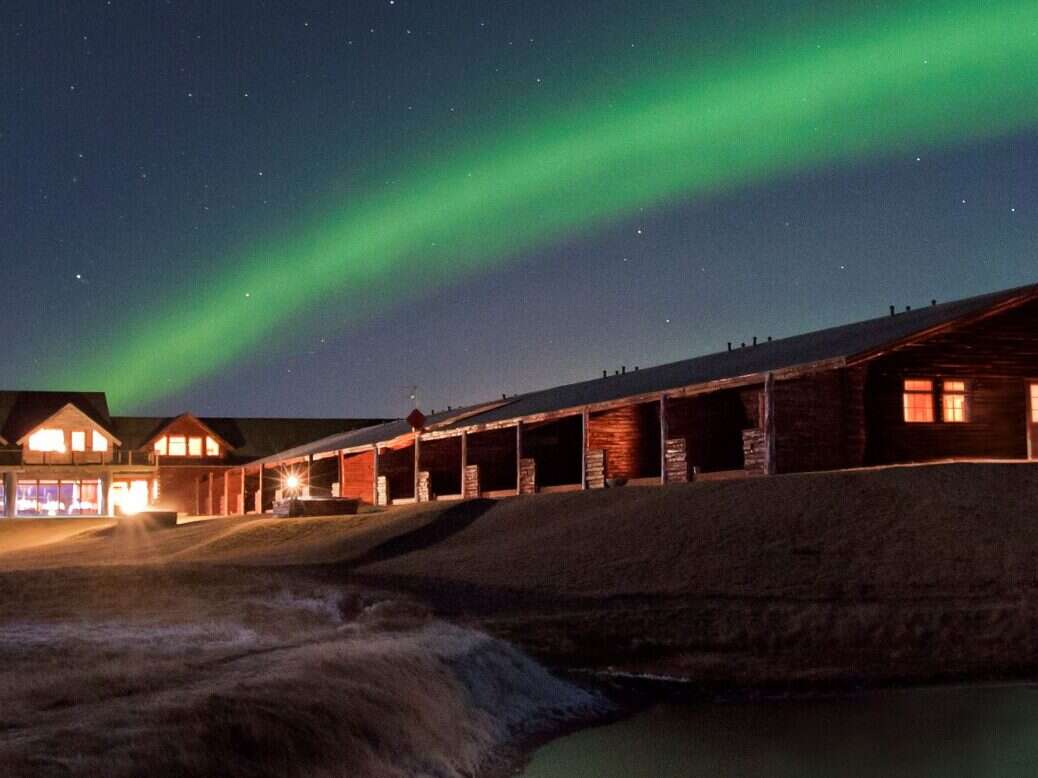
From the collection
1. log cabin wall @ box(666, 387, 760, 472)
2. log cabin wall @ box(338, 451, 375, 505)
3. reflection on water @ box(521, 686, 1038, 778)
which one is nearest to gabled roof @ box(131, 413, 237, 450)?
log cabin wall @ box(338, 451, 375, 505)

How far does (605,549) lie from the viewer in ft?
84.8

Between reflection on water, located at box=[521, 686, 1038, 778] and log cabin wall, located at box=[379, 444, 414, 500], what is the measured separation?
3404 cm

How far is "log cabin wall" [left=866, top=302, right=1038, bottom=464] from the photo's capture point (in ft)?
101

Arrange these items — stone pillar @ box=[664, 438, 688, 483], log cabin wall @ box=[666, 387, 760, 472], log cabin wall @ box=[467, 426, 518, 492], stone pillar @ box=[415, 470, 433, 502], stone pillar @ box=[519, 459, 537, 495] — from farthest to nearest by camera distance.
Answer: log cabin wall @ box=[467, 426, 518, 492] → stone pillar @ box=[415, 470, 433, 502] → stone pillar @ box=[519, 459, 537, 495] → log cabin wall @ box=[666, 387, 760, 472] → stone pillar @ box=[664, 438, 688, 483]

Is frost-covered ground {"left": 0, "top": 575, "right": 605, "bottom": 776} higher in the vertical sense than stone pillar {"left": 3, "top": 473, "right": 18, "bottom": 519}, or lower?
lower

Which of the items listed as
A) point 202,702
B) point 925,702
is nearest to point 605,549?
point 925,702

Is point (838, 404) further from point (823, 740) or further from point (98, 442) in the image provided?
point (98, 442)

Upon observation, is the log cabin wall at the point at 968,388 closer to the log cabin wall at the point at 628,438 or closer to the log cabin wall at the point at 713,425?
the log cabin wall at the point at 713,425

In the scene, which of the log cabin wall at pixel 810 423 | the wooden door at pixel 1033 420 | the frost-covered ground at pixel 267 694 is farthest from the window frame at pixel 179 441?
the frost-covered ground at pixel 267 694

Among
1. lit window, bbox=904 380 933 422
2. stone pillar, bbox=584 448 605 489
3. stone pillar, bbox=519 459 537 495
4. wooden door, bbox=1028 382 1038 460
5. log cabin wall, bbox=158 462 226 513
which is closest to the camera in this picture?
lit window, bbox=904 380 933 422

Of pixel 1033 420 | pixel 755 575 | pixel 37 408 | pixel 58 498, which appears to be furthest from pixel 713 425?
pixel 37 408

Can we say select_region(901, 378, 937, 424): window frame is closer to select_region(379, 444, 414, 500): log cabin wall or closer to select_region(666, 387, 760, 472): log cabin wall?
select_region(666, 387, 760, 472): log cabin wall

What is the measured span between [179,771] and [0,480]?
2456 inches

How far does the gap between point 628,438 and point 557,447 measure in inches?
225
